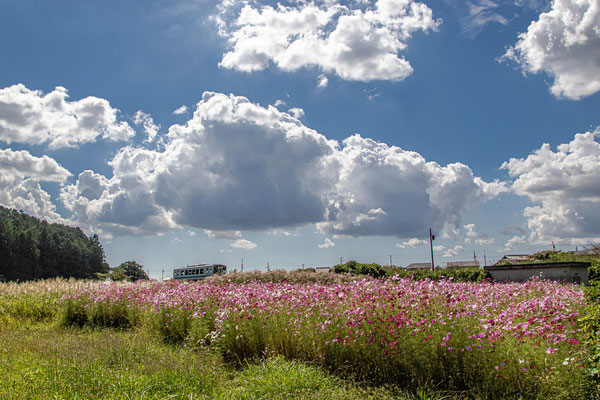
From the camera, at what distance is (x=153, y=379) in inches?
192

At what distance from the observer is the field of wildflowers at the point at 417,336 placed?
470 cm

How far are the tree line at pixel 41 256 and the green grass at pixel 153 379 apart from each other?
202ft

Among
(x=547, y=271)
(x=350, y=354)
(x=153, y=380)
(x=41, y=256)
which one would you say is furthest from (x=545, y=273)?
(x=41, y=256)

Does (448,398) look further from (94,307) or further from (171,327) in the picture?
(94,307)

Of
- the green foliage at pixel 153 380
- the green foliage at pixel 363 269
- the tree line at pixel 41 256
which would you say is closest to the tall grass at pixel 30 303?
the green foliage at pixel 153 380

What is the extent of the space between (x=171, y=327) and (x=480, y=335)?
21.3 ft

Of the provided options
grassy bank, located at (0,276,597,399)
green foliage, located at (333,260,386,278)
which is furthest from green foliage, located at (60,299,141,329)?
green foliage, located at (333,260,386,278)

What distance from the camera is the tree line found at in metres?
62.7

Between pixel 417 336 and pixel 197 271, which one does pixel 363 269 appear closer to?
pixel 417 336

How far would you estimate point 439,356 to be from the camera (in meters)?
5.12

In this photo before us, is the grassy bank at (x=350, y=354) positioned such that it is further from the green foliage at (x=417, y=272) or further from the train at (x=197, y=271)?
the train at (x=197, y=271)

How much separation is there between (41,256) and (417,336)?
81181mm

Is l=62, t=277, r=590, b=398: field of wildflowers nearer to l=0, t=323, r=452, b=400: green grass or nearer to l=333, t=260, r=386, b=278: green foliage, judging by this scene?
l=0, t=323, r=452, b=400: green grass

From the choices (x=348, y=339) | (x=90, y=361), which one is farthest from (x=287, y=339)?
(x=90, y=361)
